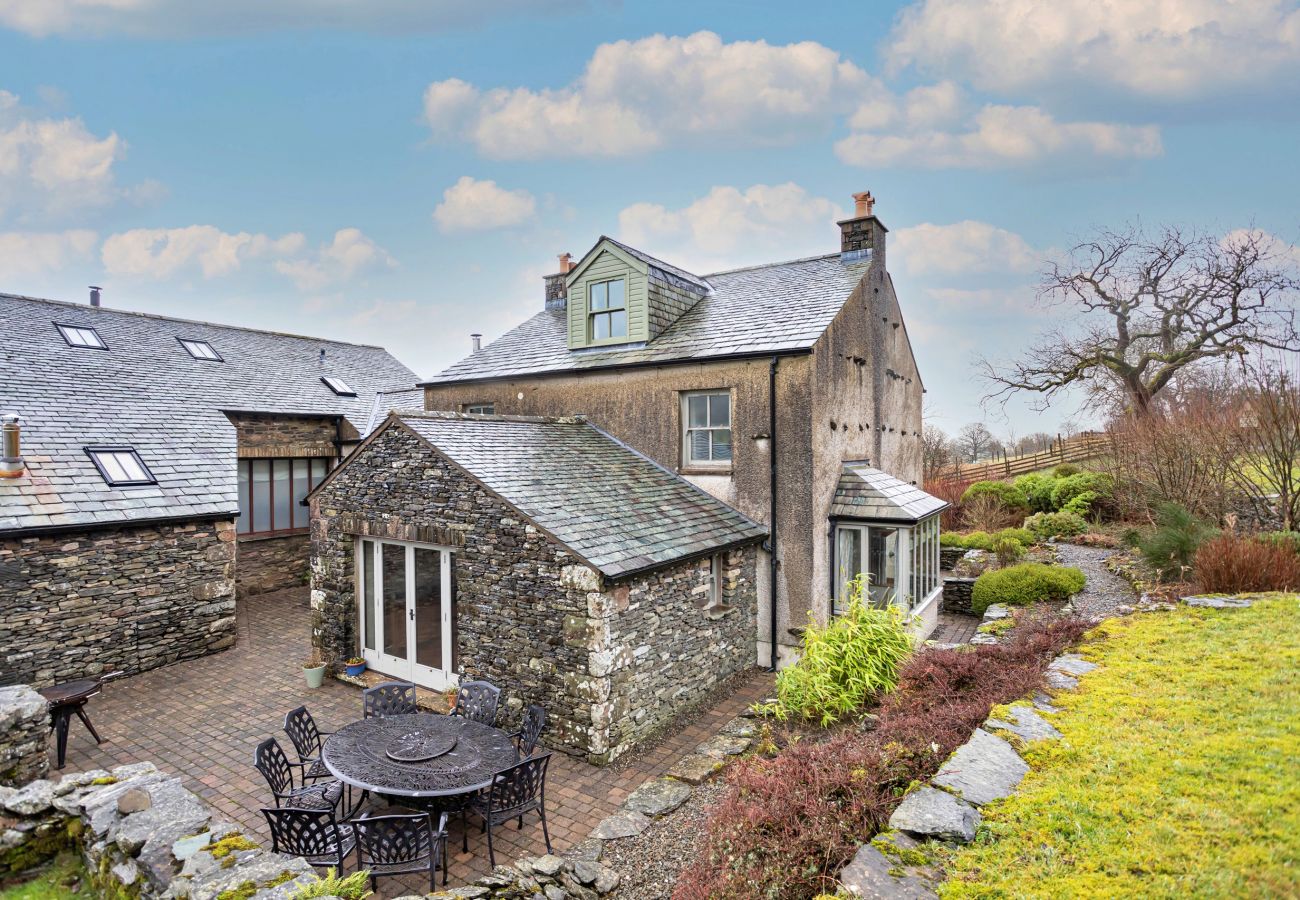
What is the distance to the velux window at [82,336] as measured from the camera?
15.4 metres

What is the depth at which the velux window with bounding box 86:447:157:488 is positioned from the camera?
37.8 feet

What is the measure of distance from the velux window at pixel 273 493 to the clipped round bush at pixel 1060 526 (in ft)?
71.5

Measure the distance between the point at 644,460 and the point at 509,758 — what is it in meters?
6.70

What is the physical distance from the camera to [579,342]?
13625mm

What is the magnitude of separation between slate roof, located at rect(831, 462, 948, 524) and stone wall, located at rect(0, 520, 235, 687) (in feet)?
41.5

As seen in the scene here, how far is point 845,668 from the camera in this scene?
7.74m

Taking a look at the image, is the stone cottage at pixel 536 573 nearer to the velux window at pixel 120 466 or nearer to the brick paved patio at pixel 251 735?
the brick paved patio at pixel 251 735

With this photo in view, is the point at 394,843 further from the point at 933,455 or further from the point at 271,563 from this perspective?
the point at 933,455

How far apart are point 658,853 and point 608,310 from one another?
34.5 ft

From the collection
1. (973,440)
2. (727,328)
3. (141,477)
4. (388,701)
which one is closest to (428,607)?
(388,701)

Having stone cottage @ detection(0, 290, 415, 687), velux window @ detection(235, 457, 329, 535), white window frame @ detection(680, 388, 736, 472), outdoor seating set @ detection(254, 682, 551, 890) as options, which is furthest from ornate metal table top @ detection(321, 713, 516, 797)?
velux window @ detection(235, 457, 329, 535)

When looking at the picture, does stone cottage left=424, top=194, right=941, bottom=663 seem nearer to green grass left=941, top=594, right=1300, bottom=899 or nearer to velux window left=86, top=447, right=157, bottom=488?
green grass left=941, top=594, right=1300, bottom=899

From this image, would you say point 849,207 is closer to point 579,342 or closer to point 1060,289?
point 579,342

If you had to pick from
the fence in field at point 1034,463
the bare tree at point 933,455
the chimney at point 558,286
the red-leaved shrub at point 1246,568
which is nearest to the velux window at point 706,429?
the chimney at point 558,286
